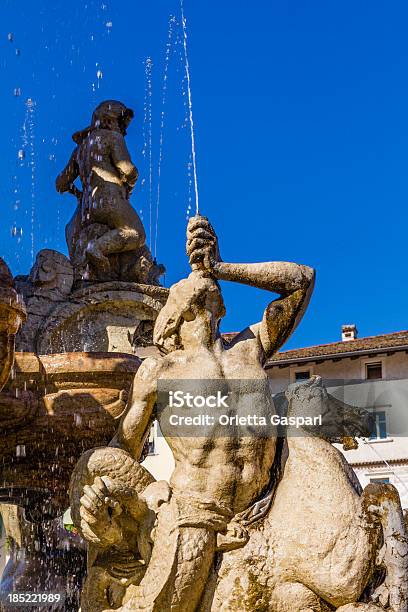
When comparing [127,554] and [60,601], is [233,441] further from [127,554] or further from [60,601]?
[60,601]

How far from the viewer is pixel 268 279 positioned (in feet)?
13.3

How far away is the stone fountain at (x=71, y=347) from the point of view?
5.53 m

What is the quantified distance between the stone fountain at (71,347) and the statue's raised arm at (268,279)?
109 centimetres

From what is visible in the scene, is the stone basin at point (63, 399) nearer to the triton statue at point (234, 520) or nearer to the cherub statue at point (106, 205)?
the triton statue at point (234, 520)

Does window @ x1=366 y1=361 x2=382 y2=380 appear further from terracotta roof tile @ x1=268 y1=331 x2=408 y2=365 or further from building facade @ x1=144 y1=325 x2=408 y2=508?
terracotta roof tile @ x1=268 y1=331 x2=408 y2=365

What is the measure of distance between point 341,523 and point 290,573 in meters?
0.28

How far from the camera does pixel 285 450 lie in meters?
3.82

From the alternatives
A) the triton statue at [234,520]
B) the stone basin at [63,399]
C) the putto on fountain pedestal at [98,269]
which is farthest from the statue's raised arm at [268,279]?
the putto on fountain pedestal at [98,269]

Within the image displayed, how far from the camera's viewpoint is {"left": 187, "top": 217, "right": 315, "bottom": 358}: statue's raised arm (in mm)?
4051

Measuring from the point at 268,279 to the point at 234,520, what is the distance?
1.07m

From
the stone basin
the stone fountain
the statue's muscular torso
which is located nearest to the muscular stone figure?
the statue's muscular torso

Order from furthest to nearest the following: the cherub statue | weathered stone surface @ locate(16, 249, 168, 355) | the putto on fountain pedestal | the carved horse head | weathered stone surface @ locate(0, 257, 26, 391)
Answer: the cherub statue < the putto on fountain pedestal < weathered stone surface @ locate(16, 249, 168, 355) < weathered stone surface @ locate(0, 257, 26, 391) < the carved horse head

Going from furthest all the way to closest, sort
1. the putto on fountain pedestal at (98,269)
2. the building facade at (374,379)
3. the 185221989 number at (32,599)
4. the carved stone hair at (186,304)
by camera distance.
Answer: the building facade at (374,379)
the putto on fountain pedestal at (98,269)
the 185221989 number at (32,599)
the carved stone hair at (186,304)

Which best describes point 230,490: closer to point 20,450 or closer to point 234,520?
point 234,520
